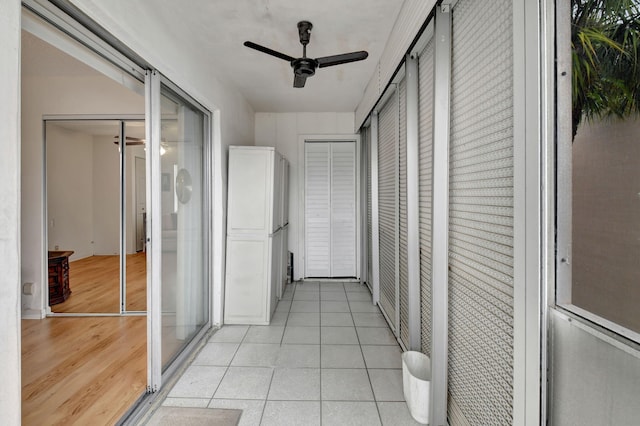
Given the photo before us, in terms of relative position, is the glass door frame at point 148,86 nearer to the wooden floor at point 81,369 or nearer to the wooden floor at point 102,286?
the wooden floor at point 81,369

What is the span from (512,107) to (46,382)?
3183 mm

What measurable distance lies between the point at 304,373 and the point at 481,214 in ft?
5.64

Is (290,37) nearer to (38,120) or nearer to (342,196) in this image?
(342,196)

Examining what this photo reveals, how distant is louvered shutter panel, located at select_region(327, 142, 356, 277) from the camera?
452cm

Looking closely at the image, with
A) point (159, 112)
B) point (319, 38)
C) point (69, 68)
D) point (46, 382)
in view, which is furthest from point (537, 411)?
point (69, 68)

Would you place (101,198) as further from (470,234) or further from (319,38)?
(470,234)

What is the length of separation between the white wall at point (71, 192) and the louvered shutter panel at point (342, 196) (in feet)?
12.5

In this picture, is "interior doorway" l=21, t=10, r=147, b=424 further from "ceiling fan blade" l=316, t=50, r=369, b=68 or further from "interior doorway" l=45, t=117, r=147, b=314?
"ceiling fan blade" l=316, t=50, r=369, b=68

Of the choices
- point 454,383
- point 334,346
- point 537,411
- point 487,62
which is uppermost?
point 487,62

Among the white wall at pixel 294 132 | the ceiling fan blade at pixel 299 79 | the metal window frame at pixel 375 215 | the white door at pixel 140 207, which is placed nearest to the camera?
the ceiling fan blade at pixel 299 79

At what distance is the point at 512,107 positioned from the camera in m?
1.03

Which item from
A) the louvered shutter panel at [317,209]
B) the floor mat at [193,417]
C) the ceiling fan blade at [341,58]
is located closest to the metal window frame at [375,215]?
the louvered shutter panel at [317,209]
